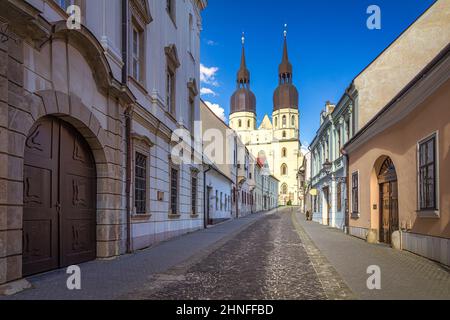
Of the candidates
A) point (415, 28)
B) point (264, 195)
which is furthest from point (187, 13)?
point (264, 195)

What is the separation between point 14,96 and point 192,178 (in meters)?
14.4

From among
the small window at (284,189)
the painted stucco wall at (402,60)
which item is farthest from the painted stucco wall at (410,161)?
the small window at (284,189)

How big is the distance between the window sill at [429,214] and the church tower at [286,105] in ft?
283

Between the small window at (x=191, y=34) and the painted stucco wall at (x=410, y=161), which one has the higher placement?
the small window at (x=191, y=34)

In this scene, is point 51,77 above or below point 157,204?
above

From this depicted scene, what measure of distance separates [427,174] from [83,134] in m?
8.14

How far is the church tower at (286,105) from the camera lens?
97.6 metres

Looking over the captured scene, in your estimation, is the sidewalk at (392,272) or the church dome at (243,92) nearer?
the sidewalk at (392,272)

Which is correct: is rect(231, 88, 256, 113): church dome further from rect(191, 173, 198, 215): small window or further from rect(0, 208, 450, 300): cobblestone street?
rect(0, 208, 450, 300): cobblestone street

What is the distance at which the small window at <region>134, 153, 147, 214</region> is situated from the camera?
12828 mm

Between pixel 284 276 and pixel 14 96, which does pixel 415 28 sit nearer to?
pixel 284 276

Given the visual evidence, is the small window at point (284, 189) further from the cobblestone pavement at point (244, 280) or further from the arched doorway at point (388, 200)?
the cobblestone pavement at point (244, 280)

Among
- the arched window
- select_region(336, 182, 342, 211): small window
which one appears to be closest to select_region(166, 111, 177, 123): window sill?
select_region(336, 182, 342, 211): small window
